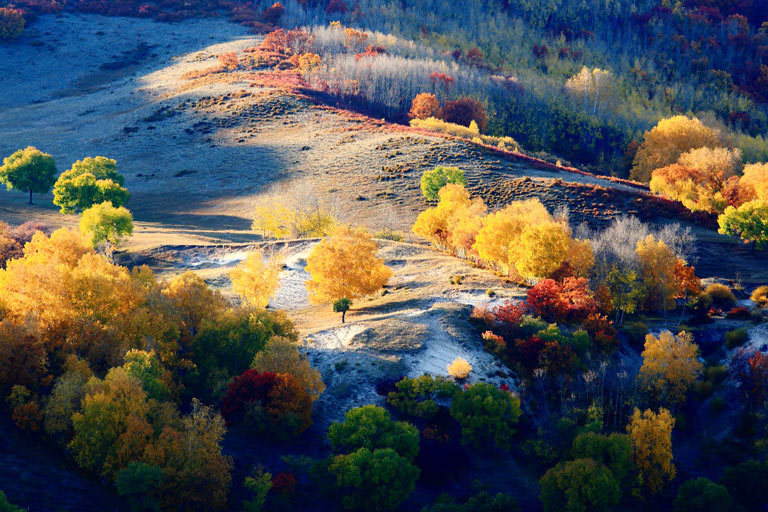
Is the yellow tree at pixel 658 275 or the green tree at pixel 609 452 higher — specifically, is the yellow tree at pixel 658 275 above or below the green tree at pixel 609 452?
above

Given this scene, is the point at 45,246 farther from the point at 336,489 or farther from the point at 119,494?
the point at 336,489

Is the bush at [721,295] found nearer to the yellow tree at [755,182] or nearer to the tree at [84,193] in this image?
the yellow tree at [755,182]

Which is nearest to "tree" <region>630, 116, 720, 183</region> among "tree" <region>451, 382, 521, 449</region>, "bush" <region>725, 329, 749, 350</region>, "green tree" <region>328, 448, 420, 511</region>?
"bush" <region>725, 329, 749, 350</region>

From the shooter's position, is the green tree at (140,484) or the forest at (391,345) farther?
the forest at (391,345)

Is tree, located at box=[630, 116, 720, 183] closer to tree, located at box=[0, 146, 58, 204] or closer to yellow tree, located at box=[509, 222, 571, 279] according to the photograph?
yellow tree, located at box=[509, 222, 571, 279]

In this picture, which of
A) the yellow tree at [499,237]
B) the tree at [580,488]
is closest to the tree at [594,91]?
the yellow tree at [499,237]

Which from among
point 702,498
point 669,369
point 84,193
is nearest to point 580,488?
point 702,498

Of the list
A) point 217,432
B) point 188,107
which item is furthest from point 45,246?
point 188,107
